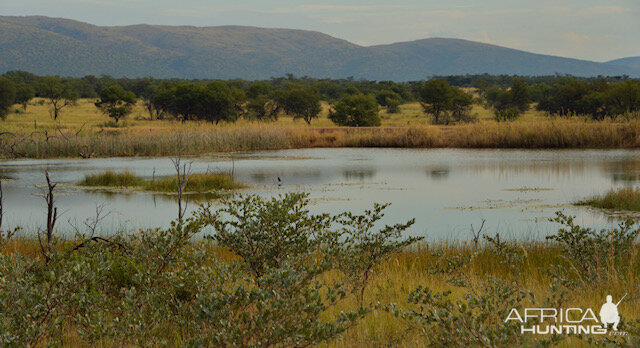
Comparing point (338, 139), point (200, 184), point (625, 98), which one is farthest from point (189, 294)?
point (625, 98)

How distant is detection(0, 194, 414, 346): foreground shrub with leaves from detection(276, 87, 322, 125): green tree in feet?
160

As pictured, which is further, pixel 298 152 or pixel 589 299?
pixel 298 152

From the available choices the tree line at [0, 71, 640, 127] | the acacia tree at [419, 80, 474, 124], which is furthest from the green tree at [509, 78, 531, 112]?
the acacia tree at [419, 80, 474, 124]

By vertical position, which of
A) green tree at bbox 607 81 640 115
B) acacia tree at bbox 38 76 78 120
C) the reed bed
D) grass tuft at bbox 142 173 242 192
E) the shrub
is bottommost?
grass tuft at bbox 142 173 242 192

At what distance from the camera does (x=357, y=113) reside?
48.1 meters

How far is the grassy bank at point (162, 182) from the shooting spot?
20.1m

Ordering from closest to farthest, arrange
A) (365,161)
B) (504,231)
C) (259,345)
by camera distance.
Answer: (259,345)
(504,231)
(365,161)

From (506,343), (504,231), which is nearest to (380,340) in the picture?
(506,343)

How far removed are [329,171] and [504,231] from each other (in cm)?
1339

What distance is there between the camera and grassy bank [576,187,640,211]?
14.9 meters

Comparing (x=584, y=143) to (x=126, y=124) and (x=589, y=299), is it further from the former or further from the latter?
(x=126, y=124)

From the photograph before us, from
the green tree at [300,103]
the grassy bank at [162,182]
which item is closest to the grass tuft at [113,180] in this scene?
the grassy bank at [162,182]

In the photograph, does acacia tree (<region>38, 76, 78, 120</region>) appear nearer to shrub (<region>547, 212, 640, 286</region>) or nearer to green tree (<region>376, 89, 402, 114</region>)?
green tree (<region>376, 89, 402, 114</region>)

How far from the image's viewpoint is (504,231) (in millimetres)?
12078
